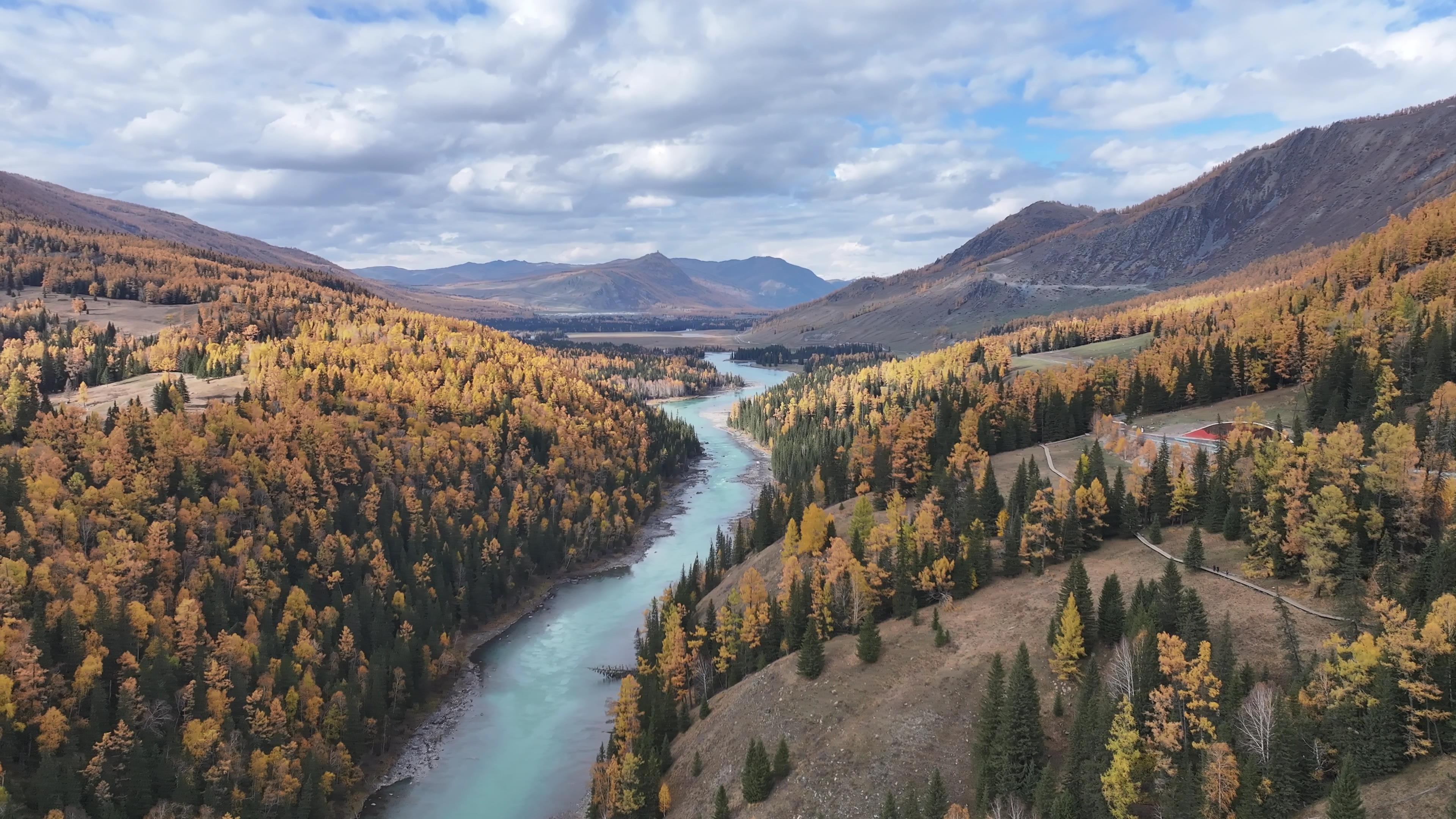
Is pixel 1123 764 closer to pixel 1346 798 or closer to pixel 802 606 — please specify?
pixel 1346 798

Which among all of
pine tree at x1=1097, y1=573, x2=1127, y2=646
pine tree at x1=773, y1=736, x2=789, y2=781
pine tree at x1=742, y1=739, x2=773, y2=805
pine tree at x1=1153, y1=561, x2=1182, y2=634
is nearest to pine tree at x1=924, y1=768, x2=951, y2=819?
pine tree at x1=773, y1=736, x2=789, y2=781

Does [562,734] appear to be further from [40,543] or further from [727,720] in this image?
[40,543]

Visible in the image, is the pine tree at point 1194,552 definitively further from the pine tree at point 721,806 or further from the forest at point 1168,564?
the pine tree at point 721,806

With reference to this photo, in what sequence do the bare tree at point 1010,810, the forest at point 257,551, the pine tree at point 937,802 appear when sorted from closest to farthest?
1. the bare tree at point 1010,810
2. the pine tree at point 937,802
3. the forest at point 257,551

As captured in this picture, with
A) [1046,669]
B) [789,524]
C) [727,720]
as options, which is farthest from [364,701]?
[1046,669]

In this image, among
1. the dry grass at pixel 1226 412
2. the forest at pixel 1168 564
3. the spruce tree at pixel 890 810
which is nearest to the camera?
the forest at pixel 1168 564

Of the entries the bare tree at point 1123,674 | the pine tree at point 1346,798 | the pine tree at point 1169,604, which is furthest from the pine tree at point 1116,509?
the pine tree at point 1346,798
